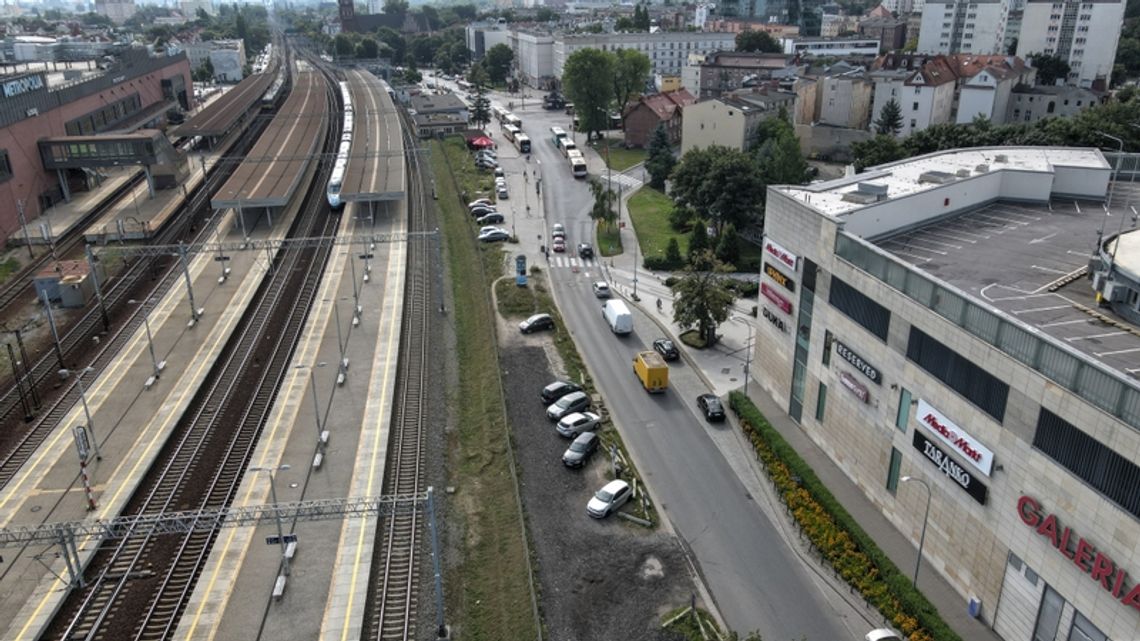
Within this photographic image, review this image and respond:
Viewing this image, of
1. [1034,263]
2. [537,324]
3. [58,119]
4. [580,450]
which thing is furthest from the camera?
[58,119]

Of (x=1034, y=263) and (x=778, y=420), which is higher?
(x=1034, y=263)

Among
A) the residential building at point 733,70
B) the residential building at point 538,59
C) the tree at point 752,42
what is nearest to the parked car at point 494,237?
the residential building at point 733,70

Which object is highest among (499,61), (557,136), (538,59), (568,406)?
(538,59)

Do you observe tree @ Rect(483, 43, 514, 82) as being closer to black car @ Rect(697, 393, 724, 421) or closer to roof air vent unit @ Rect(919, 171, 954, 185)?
roof air vent unit @ Rect(919, 171, 954, 185)

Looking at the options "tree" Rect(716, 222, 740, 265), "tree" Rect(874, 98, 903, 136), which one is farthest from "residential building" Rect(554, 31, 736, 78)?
"tree" Rect(716, 222, 740, 265)

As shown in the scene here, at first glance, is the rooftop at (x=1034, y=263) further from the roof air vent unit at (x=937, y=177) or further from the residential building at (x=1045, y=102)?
the residential building at (x=1045, y=102)

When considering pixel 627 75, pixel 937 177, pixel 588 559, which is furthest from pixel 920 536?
pixel 627 75

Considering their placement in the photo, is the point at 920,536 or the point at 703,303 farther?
the point at 703,303

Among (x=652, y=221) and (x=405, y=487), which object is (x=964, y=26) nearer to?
(x=652, y=221)
